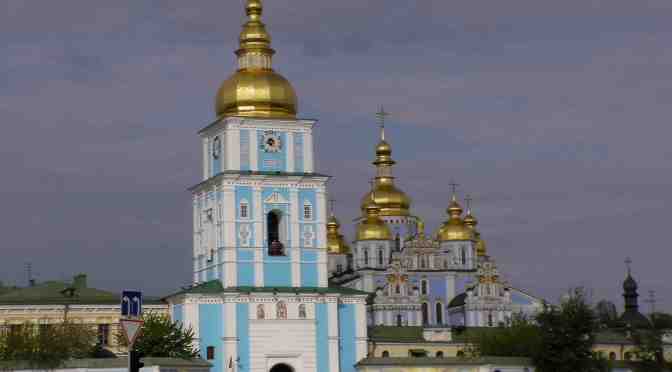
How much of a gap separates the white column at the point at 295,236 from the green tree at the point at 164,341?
5.53 m

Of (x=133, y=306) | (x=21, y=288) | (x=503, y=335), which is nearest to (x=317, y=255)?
(x=503, y=335)

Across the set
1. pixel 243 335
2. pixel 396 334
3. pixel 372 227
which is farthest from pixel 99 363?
pixel 372 227

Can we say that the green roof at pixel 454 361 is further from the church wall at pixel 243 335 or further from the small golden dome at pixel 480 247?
the small golden dome at pixel 480 247

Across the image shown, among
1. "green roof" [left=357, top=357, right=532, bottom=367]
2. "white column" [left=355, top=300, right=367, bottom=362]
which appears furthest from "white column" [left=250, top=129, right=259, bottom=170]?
"green roof" [left=357, top=357, right=532, bottom=367]

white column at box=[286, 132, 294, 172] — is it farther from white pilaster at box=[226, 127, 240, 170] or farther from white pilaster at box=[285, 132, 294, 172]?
white pilaster at box=[226, 127, 240, 170]

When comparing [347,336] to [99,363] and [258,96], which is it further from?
[99,363]

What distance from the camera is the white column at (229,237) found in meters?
52.5

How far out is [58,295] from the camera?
178ft

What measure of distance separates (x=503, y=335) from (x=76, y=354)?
1836 cm

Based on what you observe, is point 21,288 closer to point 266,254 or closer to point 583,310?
point 266,254

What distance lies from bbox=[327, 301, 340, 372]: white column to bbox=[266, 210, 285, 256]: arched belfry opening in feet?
8.90

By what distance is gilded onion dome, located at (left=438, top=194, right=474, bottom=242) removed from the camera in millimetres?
89375

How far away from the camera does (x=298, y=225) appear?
54.1m

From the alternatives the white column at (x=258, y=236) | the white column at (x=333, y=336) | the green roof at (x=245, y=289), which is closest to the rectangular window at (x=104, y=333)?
the green roof at (x=245, y=289)
